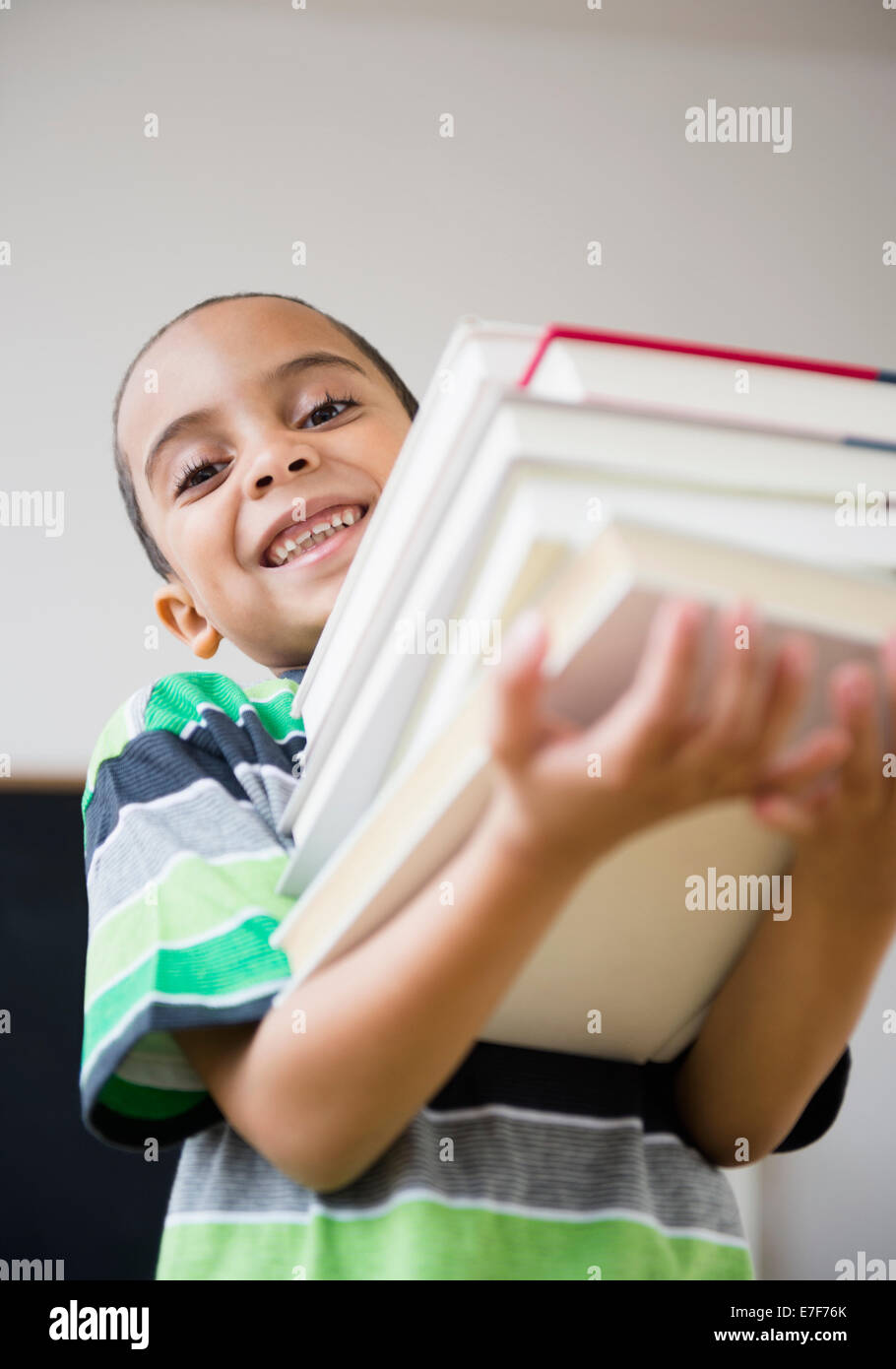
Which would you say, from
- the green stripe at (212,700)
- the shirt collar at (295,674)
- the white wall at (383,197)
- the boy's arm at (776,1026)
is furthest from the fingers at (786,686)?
the white wall at (383,197)

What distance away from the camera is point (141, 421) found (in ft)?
3.07

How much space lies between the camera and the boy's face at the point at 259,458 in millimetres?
840

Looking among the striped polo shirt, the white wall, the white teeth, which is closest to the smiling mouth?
the white teeth

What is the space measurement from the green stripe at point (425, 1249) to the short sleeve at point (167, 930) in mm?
52

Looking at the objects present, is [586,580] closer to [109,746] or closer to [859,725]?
[859,725]

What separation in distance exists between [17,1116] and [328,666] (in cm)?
81

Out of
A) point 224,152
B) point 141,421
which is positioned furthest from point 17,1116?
point 224,152

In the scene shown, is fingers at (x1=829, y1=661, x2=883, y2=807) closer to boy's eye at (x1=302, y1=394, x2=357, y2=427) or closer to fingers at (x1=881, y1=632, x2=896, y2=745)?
fingers at (x1=881, y1=632, x2=896, y2=745)

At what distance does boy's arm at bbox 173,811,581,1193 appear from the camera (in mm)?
425

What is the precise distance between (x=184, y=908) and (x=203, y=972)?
0.03 meters

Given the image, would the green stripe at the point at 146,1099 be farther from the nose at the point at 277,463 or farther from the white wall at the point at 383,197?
the white wall at the point at 383,197

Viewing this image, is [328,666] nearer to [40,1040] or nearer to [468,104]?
[40,1040]

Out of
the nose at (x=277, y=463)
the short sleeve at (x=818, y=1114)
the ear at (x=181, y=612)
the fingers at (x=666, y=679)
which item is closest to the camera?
the fingers at (x=666, y=679)

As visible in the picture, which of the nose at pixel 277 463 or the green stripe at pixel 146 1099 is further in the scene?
the nose at pixel 277 463
